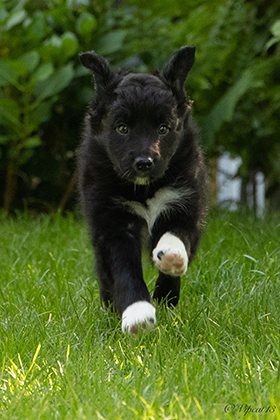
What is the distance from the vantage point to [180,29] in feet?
18.9

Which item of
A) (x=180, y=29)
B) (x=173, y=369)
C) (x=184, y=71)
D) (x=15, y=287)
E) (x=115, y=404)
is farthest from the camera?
(x=180, y=29)

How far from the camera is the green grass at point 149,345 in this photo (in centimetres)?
188

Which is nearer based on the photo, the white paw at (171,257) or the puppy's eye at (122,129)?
the white paw at (171,257)

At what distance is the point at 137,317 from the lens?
8.36 feet

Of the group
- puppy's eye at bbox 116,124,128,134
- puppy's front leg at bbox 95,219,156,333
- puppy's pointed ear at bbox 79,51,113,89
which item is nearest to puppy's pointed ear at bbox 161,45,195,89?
puppy's pointed ear at bbox 79,51,113,89

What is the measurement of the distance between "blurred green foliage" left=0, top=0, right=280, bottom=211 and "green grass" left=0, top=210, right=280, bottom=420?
1589 mm

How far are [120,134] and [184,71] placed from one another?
55 cm

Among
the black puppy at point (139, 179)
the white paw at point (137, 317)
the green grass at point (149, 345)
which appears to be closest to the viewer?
the green grass at point (149, 345)

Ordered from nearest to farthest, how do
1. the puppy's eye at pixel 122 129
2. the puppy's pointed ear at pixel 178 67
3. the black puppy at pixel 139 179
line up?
the black puppy at pixel 139 179 → the puppy's eye at pixel 122 129 → the puppy's pointed ear at pixel 178 67

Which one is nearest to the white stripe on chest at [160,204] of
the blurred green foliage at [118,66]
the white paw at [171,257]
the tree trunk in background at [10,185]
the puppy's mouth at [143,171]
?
the puppy's mouth at [143,171]

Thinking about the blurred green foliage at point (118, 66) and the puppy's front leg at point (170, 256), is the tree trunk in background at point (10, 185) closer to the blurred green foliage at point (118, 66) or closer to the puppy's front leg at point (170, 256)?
the blurred green foliage at point (118, 66)

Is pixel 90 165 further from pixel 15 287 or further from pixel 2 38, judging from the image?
pixel 2 38

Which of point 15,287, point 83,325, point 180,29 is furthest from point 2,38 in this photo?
point 83,325

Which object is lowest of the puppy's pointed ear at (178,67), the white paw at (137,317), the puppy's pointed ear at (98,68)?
the white paw at (137,317)
